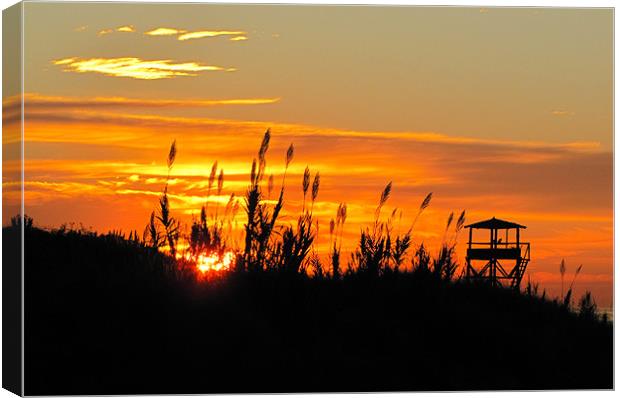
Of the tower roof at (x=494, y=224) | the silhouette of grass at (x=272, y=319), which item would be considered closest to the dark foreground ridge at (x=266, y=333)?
the silhouette of grass at (x=272, y=319)

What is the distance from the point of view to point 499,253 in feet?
41.9

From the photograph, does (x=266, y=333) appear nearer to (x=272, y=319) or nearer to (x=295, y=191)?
(x=272, y=319)

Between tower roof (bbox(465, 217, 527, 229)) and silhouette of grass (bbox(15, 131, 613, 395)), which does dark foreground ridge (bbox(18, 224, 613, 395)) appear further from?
tower roof (bbox(465, 217, 527, 229))

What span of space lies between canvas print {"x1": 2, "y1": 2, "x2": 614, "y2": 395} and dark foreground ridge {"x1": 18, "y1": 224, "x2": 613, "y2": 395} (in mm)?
16

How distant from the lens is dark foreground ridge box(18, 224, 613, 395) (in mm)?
9758

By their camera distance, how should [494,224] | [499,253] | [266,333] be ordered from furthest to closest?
[499,253]
[494,224]
[266,333]

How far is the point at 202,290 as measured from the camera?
1022 cm

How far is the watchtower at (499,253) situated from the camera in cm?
1069

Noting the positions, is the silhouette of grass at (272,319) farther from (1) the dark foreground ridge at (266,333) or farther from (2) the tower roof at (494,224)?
(2) the tower roof at (494,224)

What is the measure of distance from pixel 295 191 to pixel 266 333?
105 cm

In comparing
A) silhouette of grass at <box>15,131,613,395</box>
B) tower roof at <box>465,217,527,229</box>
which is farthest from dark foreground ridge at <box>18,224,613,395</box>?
tower roof at <box>465,217,527,229</box>

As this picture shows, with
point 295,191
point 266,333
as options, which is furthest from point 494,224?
point 266,333

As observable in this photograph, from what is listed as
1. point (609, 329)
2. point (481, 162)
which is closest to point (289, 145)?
point (481, 162)

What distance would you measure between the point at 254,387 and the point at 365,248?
1.44 metres
